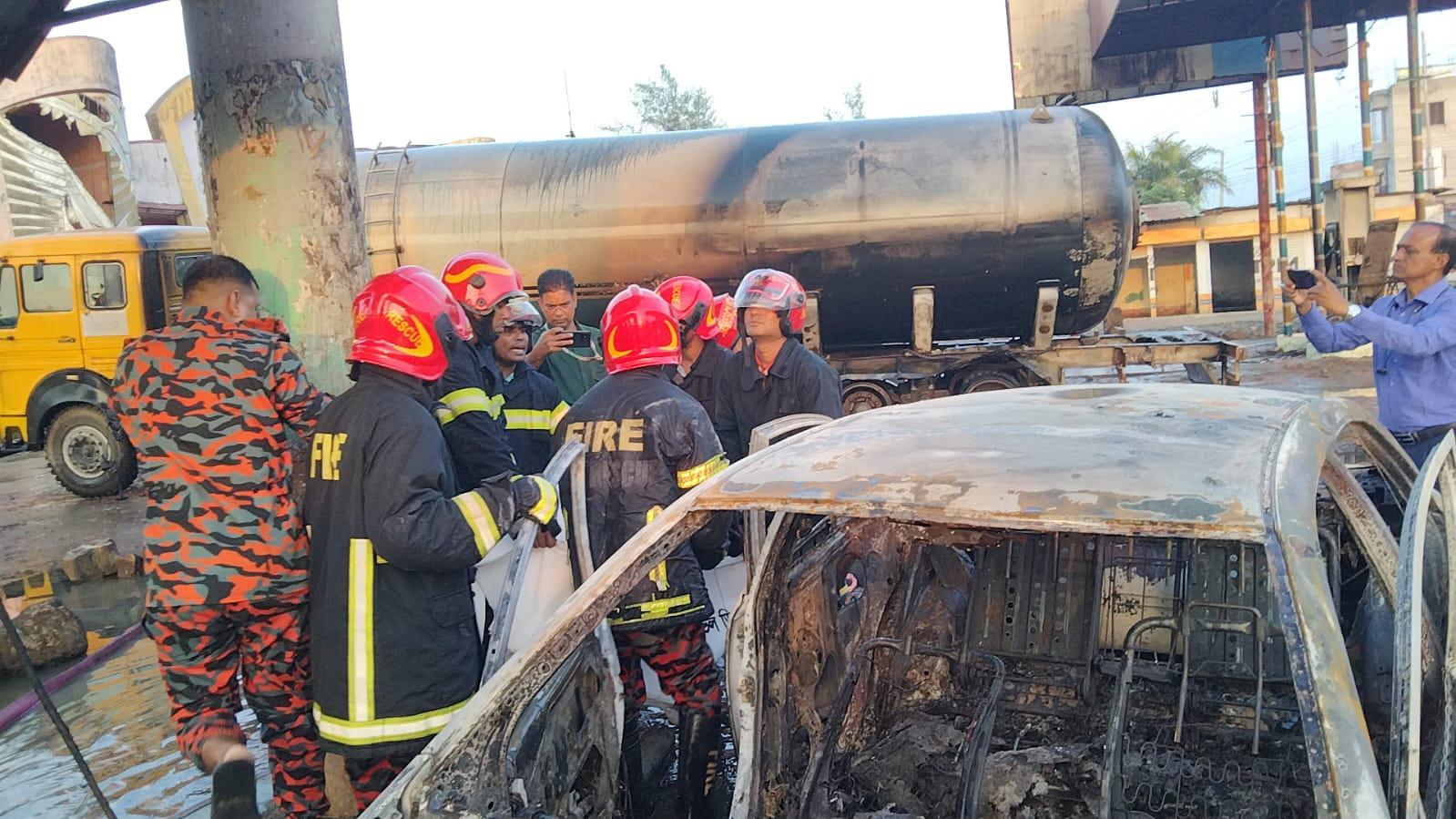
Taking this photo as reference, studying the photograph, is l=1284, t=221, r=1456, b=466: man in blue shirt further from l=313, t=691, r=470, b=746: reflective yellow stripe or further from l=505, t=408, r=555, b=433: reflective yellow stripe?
l=313, t=691, r=470, b=746: reflective yellow stripe

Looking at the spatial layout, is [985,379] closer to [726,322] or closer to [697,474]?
[726,322]

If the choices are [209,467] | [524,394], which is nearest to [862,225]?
[524,394]

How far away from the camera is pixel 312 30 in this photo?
11.6ft

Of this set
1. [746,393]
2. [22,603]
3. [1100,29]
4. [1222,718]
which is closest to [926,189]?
[746,393]

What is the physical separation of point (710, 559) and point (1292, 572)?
83.6 inches

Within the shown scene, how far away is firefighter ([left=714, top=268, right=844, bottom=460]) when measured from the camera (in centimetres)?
432

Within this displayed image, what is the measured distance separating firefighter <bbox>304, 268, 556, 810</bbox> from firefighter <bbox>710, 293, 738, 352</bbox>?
356 cm

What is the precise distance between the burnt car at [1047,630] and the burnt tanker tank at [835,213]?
559cm

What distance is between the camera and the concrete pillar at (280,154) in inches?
137

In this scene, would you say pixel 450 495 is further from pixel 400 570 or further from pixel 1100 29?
pixel 1100 29

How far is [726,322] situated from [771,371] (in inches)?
74.2

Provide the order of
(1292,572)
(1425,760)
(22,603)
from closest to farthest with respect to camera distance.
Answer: (1292,572)
(1425,760)
(22,603)

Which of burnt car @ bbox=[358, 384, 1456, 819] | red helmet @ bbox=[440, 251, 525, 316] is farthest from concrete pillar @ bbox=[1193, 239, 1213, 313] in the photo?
red helmet @ bbox=[440, 251, 525, 316]

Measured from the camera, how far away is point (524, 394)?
4164 millimetres
